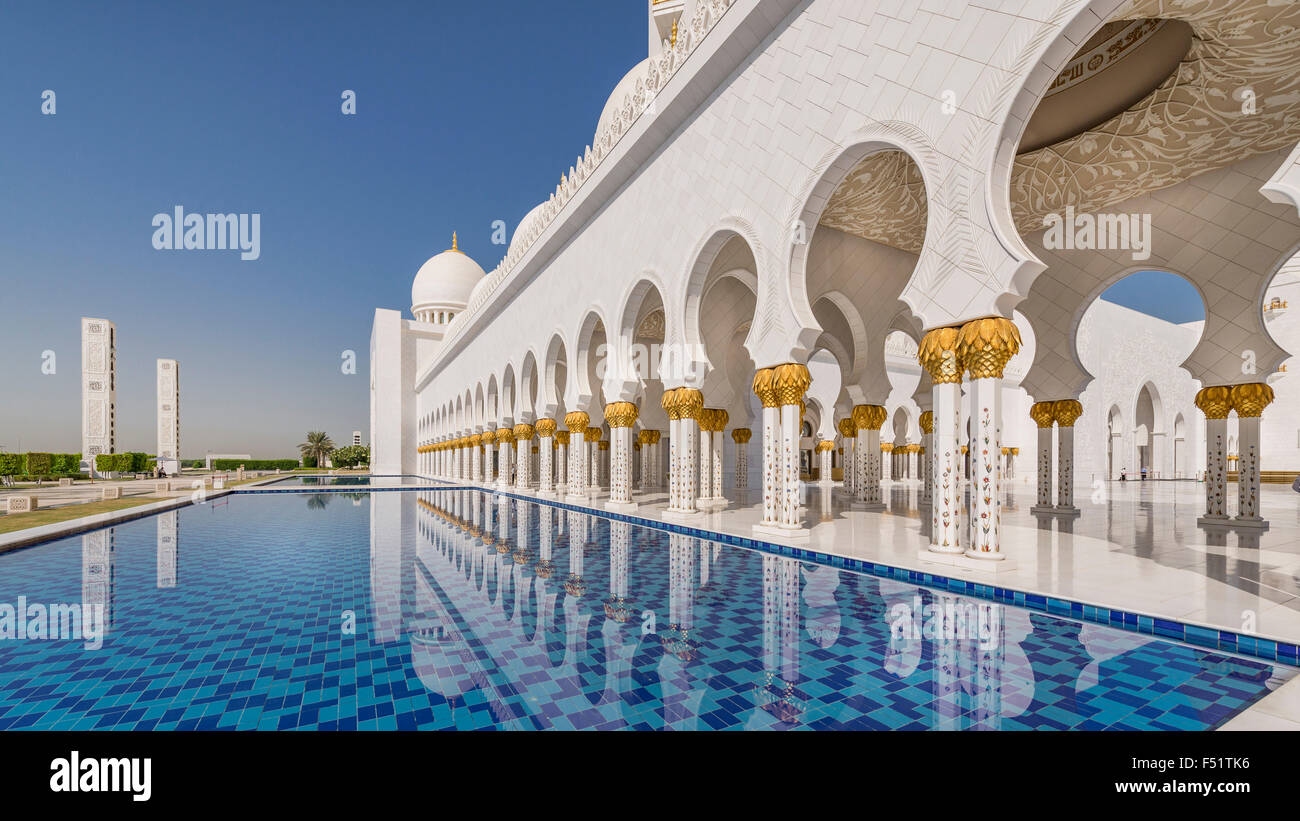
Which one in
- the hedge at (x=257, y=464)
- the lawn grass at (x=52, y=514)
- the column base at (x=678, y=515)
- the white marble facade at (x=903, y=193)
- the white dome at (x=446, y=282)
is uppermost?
the white dome at (x=446, y=282)

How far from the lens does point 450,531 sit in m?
7.89

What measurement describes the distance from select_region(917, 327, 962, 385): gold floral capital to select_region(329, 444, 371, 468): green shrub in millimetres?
43852

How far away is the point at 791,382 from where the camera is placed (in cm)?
595

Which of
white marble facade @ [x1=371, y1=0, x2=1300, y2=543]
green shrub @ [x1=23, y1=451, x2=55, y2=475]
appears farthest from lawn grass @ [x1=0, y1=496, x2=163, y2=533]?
green shrub @ [x1=23, y1=451, x2=55, y2=475]

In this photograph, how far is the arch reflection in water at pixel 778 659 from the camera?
222cm

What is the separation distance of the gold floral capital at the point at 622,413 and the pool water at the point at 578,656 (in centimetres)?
434

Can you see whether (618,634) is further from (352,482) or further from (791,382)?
(352,482)

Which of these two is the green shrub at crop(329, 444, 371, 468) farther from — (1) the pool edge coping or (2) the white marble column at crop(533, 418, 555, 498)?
(1) the pool edge coping

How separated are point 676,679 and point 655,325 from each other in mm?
12283

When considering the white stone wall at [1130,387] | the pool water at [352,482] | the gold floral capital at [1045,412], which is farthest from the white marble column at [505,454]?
the white stone wall at [1130,387]

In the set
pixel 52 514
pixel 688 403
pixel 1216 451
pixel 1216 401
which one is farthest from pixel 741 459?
pixel 52 514

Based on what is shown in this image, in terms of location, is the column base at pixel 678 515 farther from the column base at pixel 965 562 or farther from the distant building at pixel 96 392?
the distant building at pixel 96 392

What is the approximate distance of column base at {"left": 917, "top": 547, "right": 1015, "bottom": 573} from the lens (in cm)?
421
